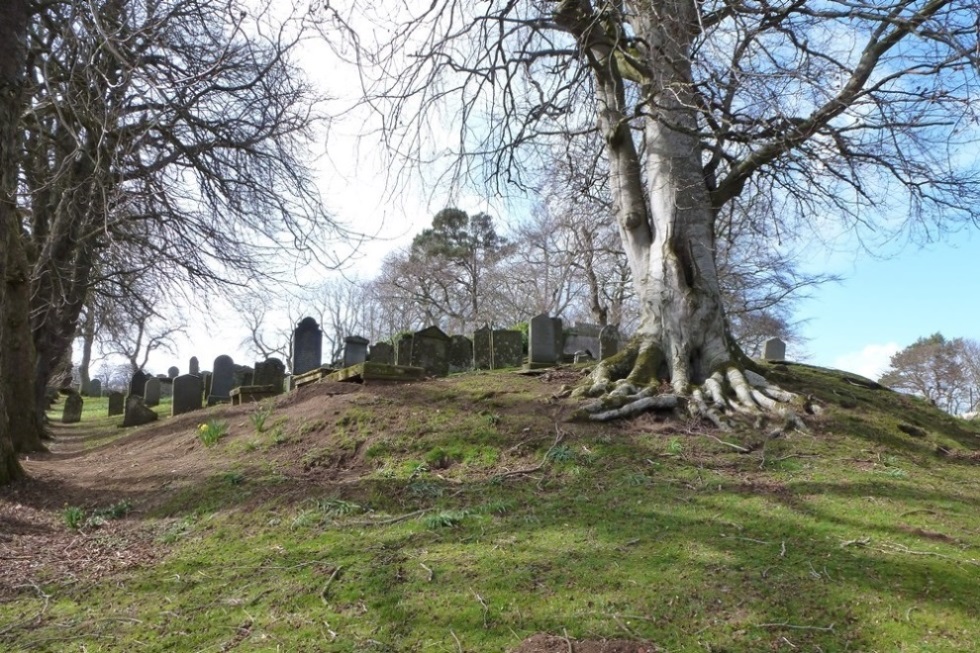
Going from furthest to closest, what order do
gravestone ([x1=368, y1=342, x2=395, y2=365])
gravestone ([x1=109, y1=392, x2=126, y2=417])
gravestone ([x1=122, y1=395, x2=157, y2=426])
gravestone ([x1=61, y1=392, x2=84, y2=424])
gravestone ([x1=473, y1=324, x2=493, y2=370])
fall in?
gravestone ([x1=109, y1=392, x2=126, y2=417]) → gravestone ([x1=61, y1=392, x2=84, y2=424]) → gravestone ([x1=122, y1=395, x2=157, y2=426]) → gravestone ([x1=368, y1=342, x2=395, y2=365]) → gravestone ([x1=473, y1=324, x2=493, y2=370])

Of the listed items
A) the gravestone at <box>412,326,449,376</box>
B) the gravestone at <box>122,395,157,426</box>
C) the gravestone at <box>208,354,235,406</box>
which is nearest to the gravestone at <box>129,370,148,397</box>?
the gravestone at <box>208,354,235,406</box>

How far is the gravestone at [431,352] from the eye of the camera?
13.0 m

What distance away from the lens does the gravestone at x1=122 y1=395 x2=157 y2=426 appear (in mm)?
16688

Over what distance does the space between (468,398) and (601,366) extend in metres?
1.74

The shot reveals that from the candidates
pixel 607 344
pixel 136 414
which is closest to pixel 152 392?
pixel 136 414

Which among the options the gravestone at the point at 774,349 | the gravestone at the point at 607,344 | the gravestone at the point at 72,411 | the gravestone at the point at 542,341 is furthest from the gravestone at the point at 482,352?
the gravestone at the point at 72,411

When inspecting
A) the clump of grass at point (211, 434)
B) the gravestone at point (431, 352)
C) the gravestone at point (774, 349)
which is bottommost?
the clump of grass at point (211, 434)

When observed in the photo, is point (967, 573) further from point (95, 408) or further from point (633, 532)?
point (95, 408)

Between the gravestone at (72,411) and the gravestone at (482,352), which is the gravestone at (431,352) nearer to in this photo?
the gravestone at (482,352)

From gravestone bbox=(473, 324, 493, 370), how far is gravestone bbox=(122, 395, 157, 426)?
8.88 meters

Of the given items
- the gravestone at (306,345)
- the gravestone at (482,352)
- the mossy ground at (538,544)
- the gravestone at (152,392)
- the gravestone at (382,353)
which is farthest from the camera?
the gravestone at (152,392)

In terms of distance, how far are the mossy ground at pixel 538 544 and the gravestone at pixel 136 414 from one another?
10.9 metres

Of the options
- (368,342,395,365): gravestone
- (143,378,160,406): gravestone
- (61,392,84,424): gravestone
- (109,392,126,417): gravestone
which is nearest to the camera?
(368,342,395,365): gravestone

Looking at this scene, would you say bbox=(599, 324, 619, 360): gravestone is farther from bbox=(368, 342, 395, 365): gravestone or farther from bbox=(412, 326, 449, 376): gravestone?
bbox=(368, 342, 395, 365): gravestone
